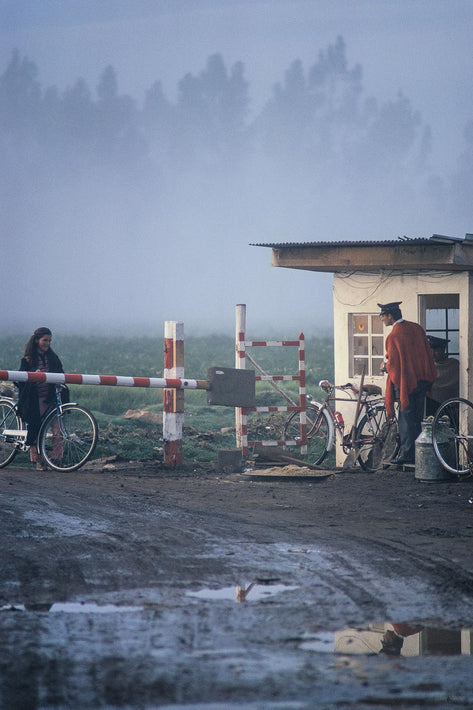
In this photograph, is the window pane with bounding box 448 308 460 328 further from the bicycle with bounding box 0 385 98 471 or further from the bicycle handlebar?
the bicycle with bounding box 0 385 98 471

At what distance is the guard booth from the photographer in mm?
13594

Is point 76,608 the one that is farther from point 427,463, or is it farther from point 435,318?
point 435,318

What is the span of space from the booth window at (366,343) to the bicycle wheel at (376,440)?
77cm

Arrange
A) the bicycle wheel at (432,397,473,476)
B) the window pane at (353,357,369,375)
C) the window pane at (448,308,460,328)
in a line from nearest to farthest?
the bicycle wheel at (432,397,473,476)
the window pane at (353,357,369,375)
the window pane at (448,308,460,328)

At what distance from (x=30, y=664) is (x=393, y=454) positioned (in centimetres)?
981

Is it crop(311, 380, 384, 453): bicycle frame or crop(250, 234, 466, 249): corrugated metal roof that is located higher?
crop(250, 234, 466, 249): corrugated metal roof

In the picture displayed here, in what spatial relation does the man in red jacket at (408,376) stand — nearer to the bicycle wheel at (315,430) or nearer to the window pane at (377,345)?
the window pane at (377,345)

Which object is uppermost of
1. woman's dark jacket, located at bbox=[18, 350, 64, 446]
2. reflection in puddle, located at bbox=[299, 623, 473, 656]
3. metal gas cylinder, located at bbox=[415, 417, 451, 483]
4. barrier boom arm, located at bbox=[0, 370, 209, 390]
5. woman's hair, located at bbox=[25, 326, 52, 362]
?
woman's hair, located at bbox=[25, 326, 52, 362]

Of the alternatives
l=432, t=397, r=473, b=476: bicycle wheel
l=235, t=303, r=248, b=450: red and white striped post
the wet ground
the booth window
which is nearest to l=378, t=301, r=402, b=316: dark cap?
the booth window

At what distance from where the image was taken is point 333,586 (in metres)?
6.66

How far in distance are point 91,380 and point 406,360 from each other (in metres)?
4.16

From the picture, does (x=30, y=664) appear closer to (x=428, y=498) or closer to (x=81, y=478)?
(x=428, y=498)

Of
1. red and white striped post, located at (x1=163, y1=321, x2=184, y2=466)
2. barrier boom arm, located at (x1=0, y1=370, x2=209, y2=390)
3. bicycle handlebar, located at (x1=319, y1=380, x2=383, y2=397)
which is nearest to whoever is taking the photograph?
barrier boom arm, located at (x1=0, y1=370, x2=209, y2=390)

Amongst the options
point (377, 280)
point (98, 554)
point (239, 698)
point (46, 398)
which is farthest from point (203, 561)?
point (377, 280)
